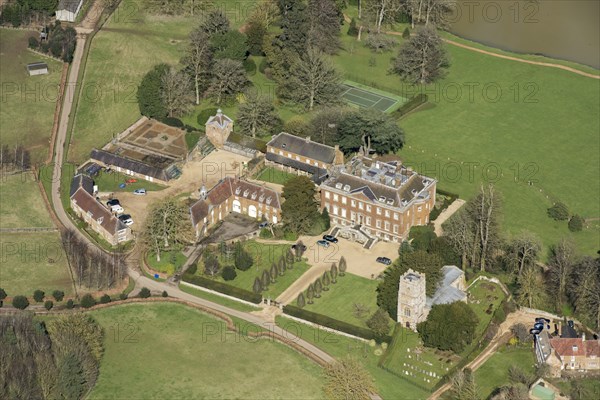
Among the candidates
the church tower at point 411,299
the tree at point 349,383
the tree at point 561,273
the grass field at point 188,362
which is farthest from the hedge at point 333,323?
the tree at point 561,273

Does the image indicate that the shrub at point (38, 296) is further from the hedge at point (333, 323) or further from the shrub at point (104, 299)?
the hedge at point (333, 323)

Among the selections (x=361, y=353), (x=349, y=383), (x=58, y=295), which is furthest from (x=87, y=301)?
(x=349, y=383)

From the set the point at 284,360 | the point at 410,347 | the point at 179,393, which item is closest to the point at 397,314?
the point at 410,347

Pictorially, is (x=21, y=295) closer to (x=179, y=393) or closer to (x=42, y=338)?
(x=42, y=338)

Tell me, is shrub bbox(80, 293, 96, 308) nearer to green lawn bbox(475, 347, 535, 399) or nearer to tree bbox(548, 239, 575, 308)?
green lawn bbox(475, 347, 535, 399)

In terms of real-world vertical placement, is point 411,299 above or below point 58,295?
above

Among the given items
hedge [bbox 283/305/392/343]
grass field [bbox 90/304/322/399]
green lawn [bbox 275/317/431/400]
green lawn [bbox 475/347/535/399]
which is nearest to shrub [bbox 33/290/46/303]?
grass field [bbox 90/304/322/399]

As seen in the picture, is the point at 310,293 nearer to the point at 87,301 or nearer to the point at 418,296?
the point at 418,296
